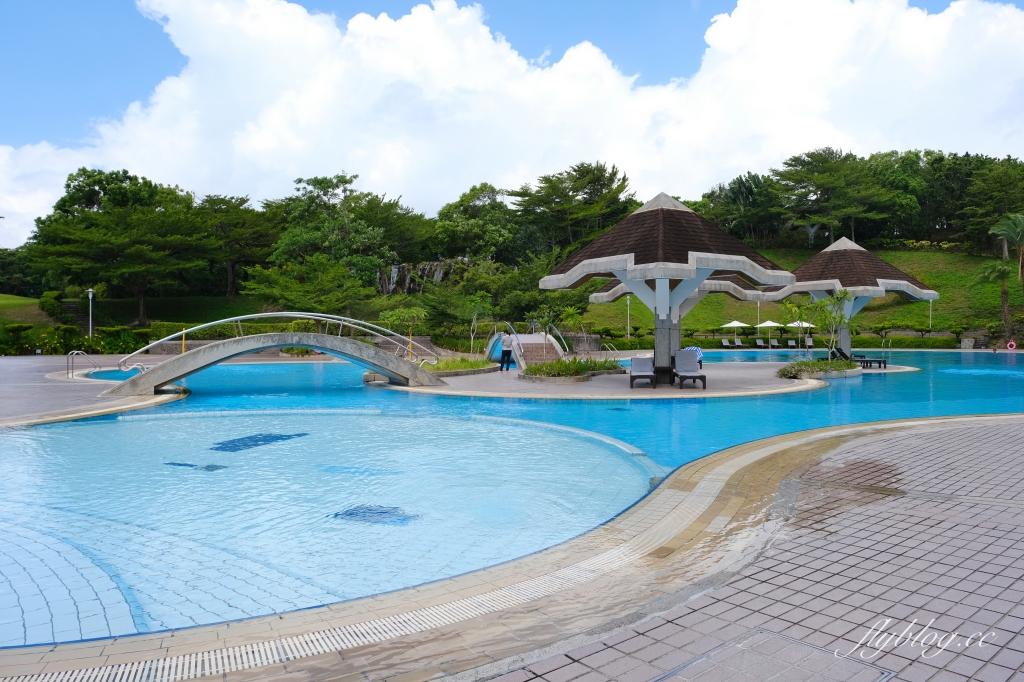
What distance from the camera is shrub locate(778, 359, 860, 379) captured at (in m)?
21.2

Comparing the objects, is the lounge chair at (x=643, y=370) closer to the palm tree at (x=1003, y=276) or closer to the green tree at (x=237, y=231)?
the palm tree at (x=1003, y=276)

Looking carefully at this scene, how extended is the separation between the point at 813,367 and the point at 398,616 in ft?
68.9

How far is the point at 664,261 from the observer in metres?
17.2

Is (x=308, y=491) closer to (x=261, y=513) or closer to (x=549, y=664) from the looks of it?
(x=261, y=513)

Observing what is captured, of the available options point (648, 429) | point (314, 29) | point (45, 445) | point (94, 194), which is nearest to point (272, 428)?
point (45, 445)

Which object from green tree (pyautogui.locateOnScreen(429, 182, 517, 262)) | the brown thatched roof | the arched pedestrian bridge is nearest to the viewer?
the arched pedestrian bridge

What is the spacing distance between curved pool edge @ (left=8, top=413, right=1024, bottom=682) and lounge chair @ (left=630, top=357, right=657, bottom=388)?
468 inches

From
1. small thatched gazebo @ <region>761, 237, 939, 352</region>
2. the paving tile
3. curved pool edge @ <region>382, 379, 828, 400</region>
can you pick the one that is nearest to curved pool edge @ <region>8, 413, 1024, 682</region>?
the paving tile

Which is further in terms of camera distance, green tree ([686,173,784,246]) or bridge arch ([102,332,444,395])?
green tree ([686,173,784,246])

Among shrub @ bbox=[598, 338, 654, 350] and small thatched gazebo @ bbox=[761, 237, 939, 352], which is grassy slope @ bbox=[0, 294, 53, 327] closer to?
shrub @ bbox=[598, 338, 654, 350]

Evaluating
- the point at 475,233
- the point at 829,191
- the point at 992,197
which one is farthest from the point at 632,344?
the point at 992,197

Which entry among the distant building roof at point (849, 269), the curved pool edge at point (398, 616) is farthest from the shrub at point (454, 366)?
the curved pool edge at point (398, 616)

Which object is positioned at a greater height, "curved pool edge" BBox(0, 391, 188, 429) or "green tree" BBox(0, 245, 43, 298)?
"green tree" BBox(0, 245, 43, 298)

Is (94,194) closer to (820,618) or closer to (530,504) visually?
(530,504)
